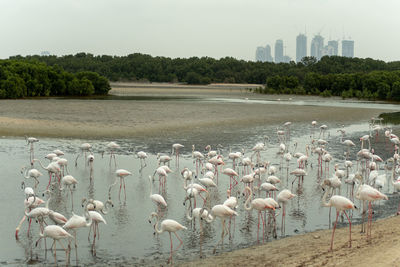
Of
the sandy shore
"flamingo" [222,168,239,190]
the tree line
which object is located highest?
the tree line

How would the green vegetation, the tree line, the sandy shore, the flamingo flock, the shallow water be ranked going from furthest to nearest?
the green vegetation
the tree line
the sandy shore
the flamingo flock
the shallow water

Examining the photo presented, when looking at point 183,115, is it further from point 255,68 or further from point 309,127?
point 255,68

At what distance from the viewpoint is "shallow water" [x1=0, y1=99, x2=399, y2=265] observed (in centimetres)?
853

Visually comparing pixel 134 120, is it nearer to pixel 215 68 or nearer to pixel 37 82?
pixel 37 82

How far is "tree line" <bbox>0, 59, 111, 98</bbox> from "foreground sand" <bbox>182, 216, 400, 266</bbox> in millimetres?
46058

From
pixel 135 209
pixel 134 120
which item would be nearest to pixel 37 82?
pixel 134 120

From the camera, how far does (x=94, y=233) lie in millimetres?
8930

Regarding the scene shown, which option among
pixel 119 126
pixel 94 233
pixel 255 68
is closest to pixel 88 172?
pixel 94 233

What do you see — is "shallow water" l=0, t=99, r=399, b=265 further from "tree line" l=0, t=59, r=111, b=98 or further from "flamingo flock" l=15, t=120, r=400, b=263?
"tree line" l=0, t=59, r=111, b=98

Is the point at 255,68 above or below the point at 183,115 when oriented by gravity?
above

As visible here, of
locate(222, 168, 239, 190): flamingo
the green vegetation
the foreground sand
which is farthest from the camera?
the green vegetation

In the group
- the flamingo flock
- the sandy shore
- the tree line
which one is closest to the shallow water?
the flamingo flock

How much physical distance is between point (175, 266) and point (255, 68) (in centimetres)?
12332

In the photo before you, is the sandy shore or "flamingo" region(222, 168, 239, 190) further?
the sandy shore
